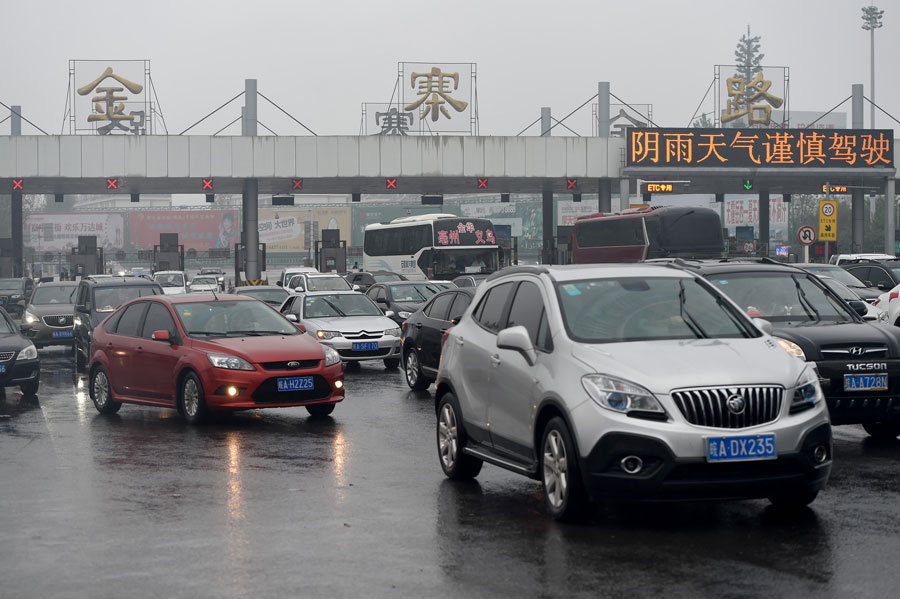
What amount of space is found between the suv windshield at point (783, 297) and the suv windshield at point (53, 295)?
730 inches

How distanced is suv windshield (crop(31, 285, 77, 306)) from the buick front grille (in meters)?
22.0

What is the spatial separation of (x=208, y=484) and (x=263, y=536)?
2.10 m

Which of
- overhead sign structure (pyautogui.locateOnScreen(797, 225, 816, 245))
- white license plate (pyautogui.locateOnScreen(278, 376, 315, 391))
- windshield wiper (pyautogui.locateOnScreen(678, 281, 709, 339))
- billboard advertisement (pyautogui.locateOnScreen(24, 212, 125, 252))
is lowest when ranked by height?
white license plate (pyautogui.locateOnScreen(278, 376, 315, 391))

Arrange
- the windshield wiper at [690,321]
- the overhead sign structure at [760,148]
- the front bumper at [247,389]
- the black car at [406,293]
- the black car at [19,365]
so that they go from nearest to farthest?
the windshield wiper at [690,321] → the front bumper at [247,389] → the black car at [19,365] → the black car at [406,293] → the overhead sign structure at [760,148]

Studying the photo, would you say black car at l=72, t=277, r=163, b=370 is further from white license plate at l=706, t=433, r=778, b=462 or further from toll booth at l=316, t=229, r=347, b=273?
toll booth at l=316, t=229, r=347, b=273

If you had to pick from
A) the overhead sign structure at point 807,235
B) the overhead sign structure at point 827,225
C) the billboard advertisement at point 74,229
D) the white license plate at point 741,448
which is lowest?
the white license plate at point 741,448

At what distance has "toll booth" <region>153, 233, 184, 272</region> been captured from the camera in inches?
2188

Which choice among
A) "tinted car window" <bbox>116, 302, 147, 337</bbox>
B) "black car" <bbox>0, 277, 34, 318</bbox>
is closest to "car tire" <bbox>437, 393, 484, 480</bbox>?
"tinted car window" <bbox>116, 302, 147, 337</bbox>

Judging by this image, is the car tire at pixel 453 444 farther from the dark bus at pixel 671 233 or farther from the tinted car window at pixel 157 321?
the dark bus at pixel 671 233

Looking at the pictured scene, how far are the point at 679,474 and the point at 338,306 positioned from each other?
574 inches

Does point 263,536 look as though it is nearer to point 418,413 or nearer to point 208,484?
point 208,484

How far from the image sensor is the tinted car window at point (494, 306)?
8820 mm

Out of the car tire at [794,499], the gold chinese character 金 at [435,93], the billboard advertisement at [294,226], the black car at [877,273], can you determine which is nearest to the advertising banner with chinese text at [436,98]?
the gold chinese character 金 at [435,93]

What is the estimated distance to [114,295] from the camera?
22.7 meters
